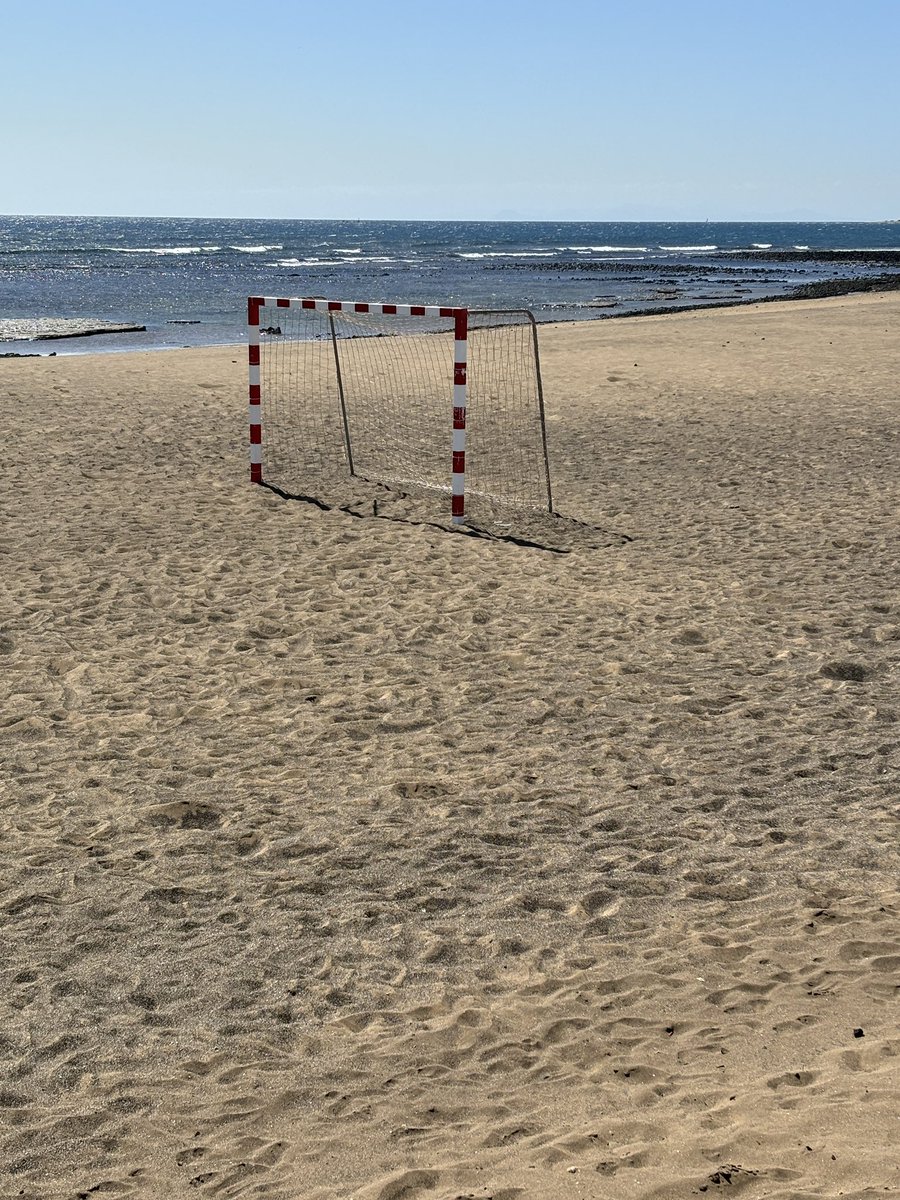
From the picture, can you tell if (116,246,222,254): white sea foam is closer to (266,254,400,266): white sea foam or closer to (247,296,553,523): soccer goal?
(266,254,400,266): white sea foam

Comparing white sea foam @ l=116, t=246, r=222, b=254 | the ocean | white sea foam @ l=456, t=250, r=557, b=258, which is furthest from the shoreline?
white sea foam @ l=116, t=246, r=222, b=254

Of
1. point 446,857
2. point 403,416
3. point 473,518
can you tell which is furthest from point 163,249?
point 446,857

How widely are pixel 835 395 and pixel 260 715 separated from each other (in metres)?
11.4

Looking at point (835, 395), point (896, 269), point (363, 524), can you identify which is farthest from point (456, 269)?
point (363, 524)

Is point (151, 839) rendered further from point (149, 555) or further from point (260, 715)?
point (149, 555)

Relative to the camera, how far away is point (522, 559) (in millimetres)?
8891

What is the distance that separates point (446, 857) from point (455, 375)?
6.09 metres

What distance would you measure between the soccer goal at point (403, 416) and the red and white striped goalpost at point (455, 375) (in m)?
0.01

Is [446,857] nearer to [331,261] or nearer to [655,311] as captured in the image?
[655,311]

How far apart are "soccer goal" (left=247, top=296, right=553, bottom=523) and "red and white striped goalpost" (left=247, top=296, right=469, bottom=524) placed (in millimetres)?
11

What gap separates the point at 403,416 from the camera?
49.0 feet

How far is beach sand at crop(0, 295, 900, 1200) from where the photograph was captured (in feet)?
10.4

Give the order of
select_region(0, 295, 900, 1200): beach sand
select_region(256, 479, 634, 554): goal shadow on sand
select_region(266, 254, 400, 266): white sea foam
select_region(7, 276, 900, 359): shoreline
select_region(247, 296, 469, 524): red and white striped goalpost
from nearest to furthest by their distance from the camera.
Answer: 1. select_region(0, 295, 900, 1200): beach sand
2. select_region(256, 479, 634, 554): goal shadow on sand
3. select_region(247, 296, 469, 524): red and white striped goalpost
4. select_region(7, 276, 900, 359): shoreline
5. select_region(266, 254, 400, 266): white sea foam

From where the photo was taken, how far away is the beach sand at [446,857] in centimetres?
317
